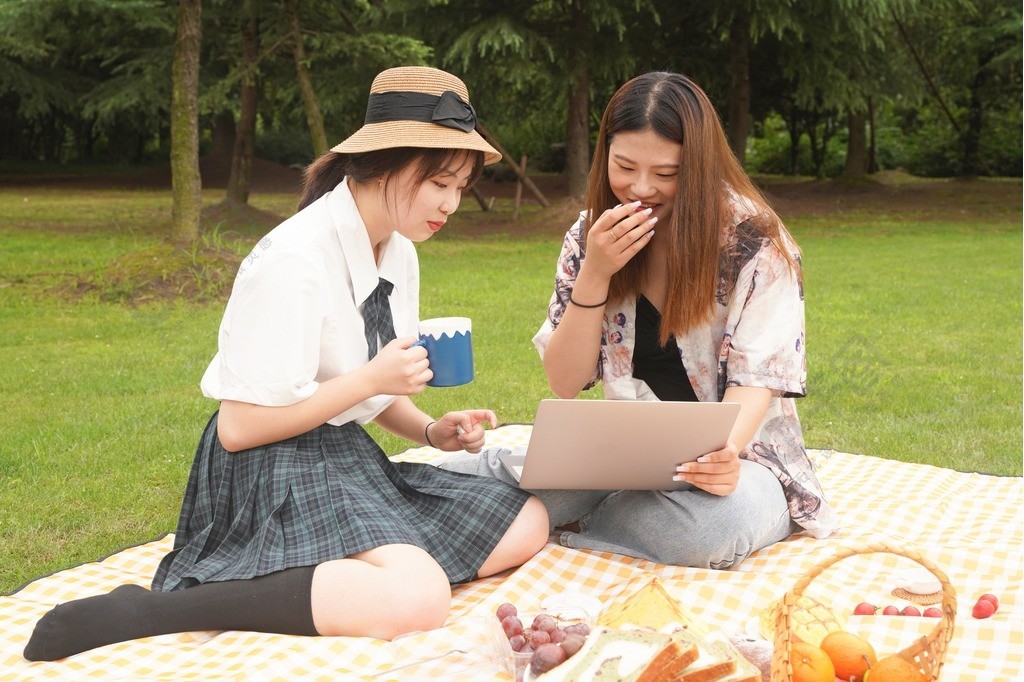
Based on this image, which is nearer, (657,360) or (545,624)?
(545,624)

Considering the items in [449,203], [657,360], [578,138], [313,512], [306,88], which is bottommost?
[313,512]

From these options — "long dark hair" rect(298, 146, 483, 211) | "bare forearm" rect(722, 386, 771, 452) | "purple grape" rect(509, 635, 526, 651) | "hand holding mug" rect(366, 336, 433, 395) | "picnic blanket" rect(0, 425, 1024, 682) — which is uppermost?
"long dark hair" rect(298, 146, 483, 211)

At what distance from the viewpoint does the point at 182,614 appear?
8.57 ft

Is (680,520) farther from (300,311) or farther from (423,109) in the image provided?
(423,109)

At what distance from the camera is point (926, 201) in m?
17.8

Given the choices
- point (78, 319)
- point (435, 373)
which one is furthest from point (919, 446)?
point (78, 319)

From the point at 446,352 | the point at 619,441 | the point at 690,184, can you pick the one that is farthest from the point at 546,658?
the point at 690,184

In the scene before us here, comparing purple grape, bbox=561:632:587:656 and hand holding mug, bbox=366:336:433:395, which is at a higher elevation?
hand holding mug, bbox=366:336:433:395

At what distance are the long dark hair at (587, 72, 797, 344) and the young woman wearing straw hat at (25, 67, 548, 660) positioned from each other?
0.44 m

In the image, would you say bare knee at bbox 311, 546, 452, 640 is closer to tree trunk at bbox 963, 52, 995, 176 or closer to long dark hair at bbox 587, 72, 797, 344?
long dark hair at bbox 587, 72, 797, 344

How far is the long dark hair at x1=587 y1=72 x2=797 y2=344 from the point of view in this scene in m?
2.91

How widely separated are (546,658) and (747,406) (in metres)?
1.18

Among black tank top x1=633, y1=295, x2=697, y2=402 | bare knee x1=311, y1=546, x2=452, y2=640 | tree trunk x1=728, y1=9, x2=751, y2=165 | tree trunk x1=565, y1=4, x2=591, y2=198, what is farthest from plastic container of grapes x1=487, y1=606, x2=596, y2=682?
tree trunk x1=728, y1=9, x2=751, y2=165

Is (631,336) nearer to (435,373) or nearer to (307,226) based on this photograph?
(435,373)
